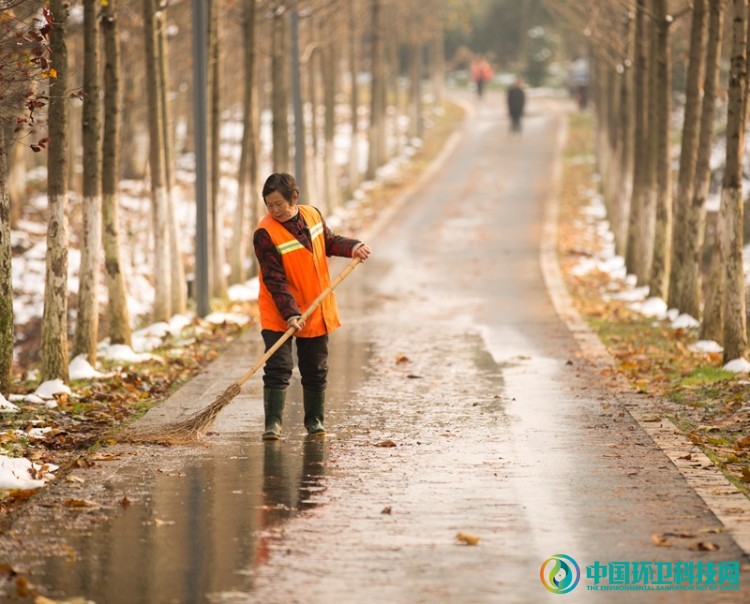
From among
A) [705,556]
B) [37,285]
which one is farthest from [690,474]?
[37,285]

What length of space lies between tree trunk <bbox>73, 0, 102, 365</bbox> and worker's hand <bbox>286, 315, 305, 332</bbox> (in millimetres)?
5023

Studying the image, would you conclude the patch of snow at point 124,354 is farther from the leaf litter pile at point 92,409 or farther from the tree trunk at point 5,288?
the tree trunk at point 5,288

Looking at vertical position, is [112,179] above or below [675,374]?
above

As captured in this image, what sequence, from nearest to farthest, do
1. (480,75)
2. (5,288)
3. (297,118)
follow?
(5,288)
(297,118)
(480,75)

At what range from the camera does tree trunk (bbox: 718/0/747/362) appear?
535 inches

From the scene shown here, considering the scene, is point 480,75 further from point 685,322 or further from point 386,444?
point 386,444

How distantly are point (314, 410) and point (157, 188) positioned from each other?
8.91 meters

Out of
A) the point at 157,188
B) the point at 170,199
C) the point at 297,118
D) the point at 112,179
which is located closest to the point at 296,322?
the point at 112,179

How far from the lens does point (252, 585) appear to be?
6.31 metres

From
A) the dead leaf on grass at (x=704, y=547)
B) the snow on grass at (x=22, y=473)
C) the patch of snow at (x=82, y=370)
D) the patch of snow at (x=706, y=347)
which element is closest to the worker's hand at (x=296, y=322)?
the snow on grass at (x=22, y=473)

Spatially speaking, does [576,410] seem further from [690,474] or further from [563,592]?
[563,592]

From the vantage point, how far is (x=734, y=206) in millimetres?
13891

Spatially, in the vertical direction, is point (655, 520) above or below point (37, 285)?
above

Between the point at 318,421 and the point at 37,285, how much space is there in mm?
Answer: 19277
